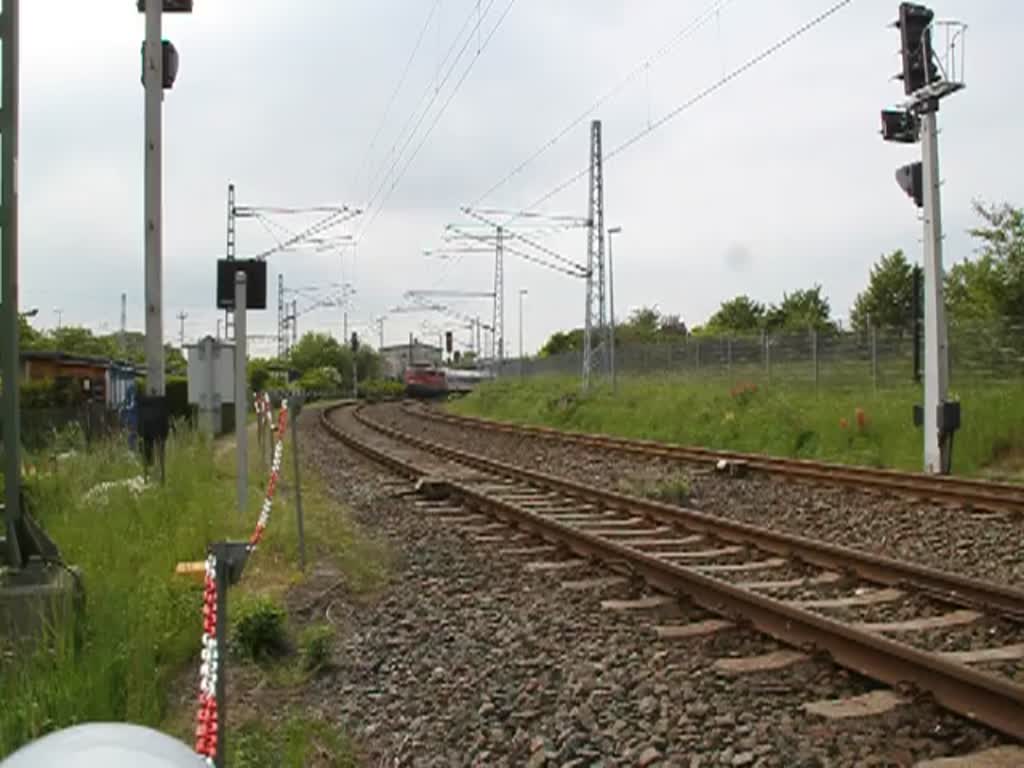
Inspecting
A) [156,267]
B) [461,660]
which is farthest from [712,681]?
[156,267]

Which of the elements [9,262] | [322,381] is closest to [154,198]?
[9,262]

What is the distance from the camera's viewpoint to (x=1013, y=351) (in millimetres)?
21656

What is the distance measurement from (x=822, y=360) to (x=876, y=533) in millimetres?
17380

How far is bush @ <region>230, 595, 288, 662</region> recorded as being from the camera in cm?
641

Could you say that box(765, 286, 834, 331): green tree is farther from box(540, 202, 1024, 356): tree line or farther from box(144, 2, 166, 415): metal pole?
box(144, 2, 166, 415): metal pole

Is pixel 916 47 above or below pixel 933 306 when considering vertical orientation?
above

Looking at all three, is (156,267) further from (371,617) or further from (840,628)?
(840,628)

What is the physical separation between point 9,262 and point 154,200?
21.6 feet

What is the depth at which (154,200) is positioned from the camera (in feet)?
40.7

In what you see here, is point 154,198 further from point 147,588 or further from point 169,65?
point 147,588

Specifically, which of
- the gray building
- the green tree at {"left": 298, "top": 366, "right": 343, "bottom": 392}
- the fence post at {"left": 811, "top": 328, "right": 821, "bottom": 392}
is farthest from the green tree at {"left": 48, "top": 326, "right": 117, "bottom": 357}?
the fence post at {"left": 811, "top": 328, "right": 821, "bottom": 392}

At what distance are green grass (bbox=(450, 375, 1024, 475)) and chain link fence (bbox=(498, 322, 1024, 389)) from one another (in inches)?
17.1

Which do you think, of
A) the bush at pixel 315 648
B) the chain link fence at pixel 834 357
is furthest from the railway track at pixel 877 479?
the bush at pixel 315 648

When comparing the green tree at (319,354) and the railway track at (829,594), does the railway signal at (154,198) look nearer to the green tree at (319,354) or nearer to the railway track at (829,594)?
the railway track at (829,594)
